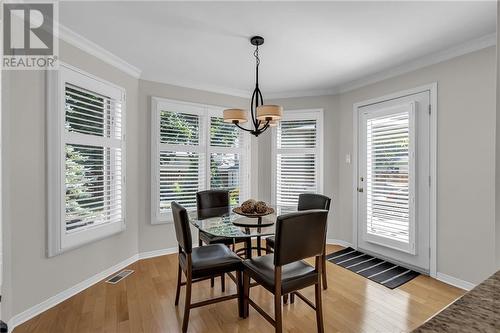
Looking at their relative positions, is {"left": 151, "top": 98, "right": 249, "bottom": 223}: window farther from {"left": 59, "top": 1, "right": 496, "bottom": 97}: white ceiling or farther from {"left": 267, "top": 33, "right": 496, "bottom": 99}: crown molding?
{"left": 267, "top": 33, "right": 496, "bottom": 99}: crown molding

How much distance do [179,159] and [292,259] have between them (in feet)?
8.04

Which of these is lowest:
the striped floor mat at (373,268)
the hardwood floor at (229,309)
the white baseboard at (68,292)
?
the hardwood floor at (229,309)

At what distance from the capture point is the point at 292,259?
71.9 inches

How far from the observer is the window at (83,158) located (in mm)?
2320

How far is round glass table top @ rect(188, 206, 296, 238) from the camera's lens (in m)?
2.08

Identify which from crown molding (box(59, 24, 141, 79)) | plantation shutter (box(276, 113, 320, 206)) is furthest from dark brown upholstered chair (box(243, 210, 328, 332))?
crown molding (box(59, 24, 141, 79))

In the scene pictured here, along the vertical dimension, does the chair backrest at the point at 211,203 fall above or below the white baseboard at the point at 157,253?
above

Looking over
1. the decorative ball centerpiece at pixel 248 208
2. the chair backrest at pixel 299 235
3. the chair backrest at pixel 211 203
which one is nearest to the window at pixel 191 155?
the chair backrest at pixel 211 203

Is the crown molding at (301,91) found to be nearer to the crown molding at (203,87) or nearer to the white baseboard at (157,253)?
the crown molding at (203,87)

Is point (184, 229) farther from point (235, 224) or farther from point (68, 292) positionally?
point (68, 292)

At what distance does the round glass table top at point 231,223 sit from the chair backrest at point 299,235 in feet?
1.00

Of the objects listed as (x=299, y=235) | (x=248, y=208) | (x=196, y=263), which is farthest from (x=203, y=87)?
(x=299, y=235)

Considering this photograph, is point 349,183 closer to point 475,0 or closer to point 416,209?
point 416,209

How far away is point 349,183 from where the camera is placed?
3.94m
